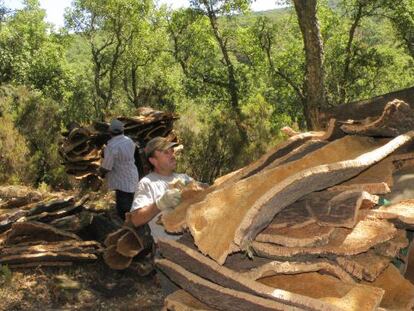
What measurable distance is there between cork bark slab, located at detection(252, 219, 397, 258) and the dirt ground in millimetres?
3559

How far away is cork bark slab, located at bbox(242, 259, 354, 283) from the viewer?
232cm

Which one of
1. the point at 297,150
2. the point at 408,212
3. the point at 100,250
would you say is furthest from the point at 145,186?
the point at 100,250

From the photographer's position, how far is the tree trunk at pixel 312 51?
848 centimetres

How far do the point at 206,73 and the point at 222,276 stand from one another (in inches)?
884

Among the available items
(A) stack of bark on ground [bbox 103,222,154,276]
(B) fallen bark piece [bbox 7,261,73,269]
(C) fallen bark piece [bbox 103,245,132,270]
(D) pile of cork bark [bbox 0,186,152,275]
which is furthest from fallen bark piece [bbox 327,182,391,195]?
(B) fallen bark piece [bbox 7,261,73,269]

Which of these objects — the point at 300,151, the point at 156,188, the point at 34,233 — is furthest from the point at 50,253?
the point at 300,151

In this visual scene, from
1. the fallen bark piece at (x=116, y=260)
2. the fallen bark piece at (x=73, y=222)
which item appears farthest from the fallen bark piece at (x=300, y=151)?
the fallen bark piece at (x=73, y=222)

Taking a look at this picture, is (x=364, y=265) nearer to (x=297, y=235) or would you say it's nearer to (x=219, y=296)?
(x=297, y=235)

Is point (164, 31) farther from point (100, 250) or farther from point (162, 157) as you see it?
point (162, 157)

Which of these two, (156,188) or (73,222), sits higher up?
(156,188)

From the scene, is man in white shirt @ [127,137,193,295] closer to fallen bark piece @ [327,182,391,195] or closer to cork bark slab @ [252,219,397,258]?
cork bark slab @ [252,219,397,258]

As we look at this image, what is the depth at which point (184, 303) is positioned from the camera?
2.62 meters

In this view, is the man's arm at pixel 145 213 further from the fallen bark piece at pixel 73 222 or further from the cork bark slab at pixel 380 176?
the fallen bark piece at pixel 73 222

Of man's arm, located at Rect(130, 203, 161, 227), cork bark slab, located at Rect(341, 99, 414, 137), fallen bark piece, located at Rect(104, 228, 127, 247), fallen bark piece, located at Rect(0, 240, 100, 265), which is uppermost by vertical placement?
cork bark slab, located at Rect(341, 99, 414, 137)
